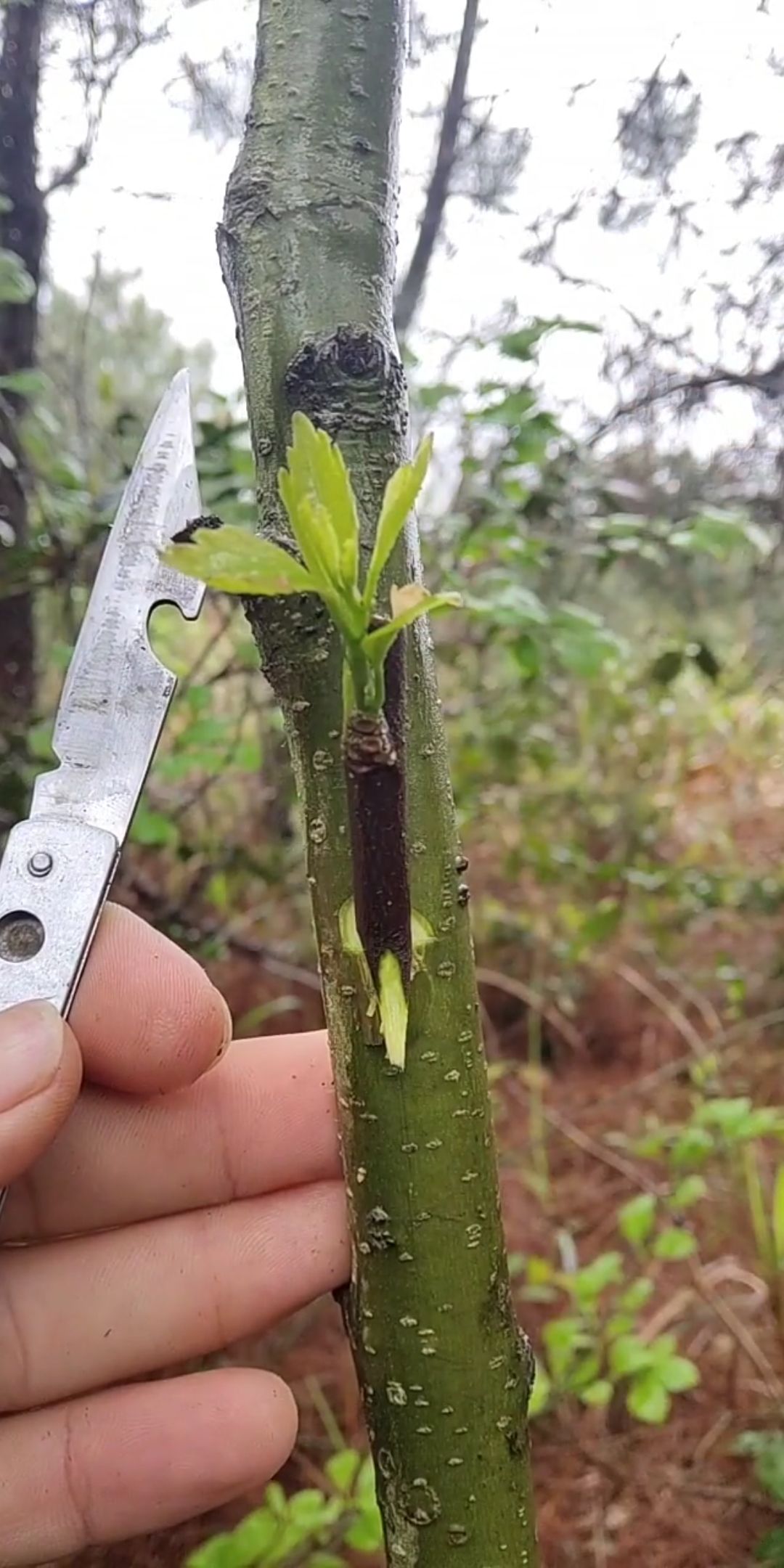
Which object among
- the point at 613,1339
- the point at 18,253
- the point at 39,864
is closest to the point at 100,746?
the point at 39,864

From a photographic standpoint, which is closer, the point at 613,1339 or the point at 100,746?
the point at 100,746

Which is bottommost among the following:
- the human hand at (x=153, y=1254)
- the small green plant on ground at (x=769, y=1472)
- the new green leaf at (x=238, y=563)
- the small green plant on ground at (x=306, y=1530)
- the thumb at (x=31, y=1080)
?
the small green plant on ground at (x=769, y=1472)

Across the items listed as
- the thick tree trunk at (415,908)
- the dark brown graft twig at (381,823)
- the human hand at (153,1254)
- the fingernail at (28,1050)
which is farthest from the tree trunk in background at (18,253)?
the dark brown graft twig at (381,823)

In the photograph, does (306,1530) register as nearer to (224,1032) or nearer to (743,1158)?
(224,1032)

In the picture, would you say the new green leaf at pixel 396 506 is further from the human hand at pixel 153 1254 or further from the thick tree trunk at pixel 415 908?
the human hand at pixel 153 1254

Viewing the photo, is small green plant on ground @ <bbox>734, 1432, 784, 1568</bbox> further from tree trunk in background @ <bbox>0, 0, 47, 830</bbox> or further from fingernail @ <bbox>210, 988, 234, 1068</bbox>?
tree trunk in background @ <bbox>0, 0, 47, 830</bbox>

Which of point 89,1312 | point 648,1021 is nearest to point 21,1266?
point 89,1312
